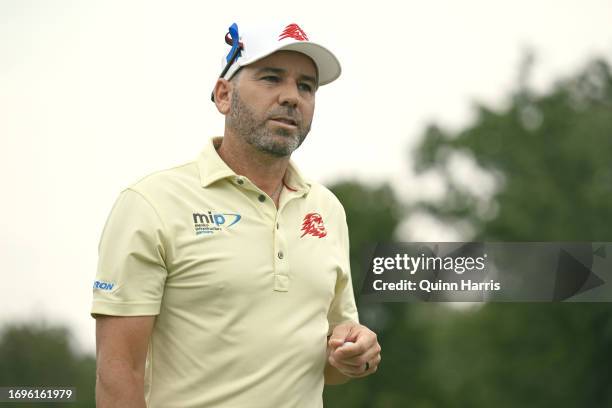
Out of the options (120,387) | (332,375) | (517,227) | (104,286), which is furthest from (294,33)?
(517,227)

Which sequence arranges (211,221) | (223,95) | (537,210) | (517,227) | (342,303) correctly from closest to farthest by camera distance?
(211,221) → (223,95) → (342,303) → (517,227) → (537,210)

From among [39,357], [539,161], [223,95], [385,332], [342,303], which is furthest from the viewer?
[385,332]

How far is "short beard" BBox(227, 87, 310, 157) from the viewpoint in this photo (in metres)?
3.75

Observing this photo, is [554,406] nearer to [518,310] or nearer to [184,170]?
[518,310]

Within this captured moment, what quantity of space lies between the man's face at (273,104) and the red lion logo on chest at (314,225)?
0.91 feet

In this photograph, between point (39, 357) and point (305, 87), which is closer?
point (305, 87)

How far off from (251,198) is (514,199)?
1427 inches

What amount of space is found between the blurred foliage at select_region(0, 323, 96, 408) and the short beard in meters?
30.7

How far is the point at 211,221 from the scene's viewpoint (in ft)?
11.6

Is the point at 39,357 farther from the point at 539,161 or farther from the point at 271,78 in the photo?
the point at 271,78

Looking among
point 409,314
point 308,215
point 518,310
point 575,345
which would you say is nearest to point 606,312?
point 575,345

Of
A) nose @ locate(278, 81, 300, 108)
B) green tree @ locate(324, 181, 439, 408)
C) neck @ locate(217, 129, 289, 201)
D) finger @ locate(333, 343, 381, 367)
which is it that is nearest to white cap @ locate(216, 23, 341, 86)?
nose @ locate(278, 81, 300, 108)

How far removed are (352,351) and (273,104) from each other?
3.20 ft

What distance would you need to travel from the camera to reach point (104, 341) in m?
3.43
